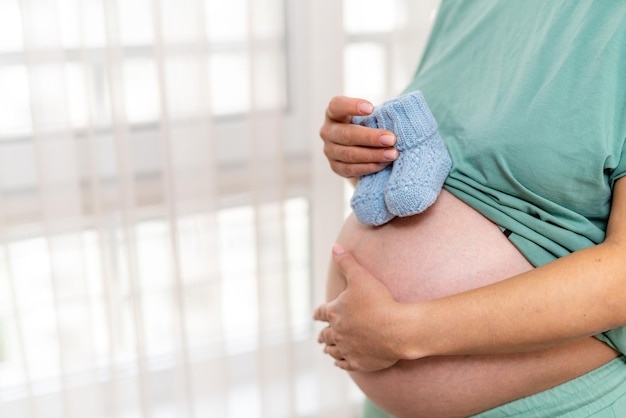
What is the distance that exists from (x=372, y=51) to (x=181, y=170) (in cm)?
54

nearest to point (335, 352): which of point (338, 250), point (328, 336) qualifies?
point (328, 336)

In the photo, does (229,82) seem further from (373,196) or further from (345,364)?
(345,364)

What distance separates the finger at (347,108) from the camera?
3.86 ft

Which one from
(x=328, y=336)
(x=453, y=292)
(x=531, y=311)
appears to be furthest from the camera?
(x=328, y=336)

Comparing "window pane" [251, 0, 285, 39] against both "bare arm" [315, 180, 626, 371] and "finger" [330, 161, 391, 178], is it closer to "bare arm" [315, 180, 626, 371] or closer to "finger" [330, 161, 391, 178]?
"finger" [330, 161, 391, 178]

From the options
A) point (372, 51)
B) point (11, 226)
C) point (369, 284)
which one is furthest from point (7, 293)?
point (372, 51)

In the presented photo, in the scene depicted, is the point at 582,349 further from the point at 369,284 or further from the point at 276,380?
the point at 276,380

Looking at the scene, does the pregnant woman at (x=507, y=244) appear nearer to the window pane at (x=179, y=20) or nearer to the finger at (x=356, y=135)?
the finger at (x=356, y=135)

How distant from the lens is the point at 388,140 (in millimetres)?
1144

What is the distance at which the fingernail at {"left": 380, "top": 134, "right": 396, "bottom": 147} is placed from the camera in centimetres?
114

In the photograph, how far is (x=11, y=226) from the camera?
5.02 feet

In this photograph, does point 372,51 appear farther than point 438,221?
Yes

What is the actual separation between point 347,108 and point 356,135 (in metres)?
0.04

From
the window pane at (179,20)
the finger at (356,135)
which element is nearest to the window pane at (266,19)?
the window pane at (179,20)
